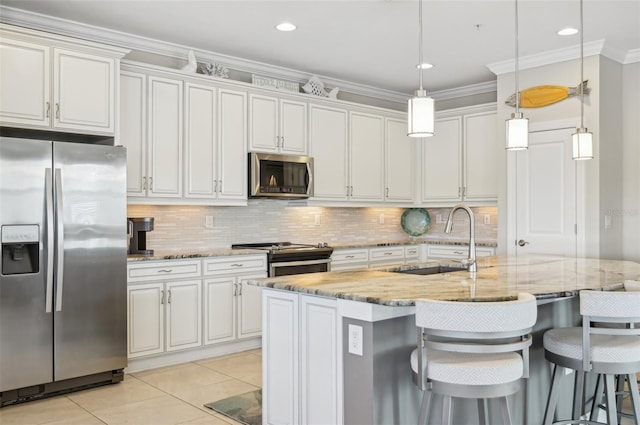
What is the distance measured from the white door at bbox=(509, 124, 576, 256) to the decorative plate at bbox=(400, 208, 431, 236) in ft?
5.16

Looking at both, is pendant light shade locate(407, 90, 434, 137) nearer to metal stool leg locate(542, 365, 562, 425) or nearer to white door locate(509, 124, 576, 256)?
metal stool leg locate(542, 365, 562, 425)

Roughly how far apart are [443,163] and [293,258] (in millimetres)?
2417

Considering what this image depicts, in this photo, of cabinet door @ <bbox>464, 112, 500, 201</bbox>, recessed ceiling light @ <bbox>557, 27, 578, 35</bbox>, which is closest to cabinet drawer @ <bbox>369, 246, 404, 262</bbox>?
cabinet door @ <bbox>464, 112, 500, 201</bbox>

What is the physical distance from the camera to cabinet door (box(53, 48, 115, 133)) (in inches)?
152

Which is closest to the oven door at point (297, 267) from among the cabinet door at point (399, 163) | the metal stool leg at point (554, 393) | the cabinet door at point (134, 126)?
the cabinet door at point (134, 126)

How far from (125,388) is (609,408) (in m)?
3.08

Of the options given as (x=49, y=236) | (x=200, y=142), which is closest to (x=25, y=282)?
(x=49, y=236)

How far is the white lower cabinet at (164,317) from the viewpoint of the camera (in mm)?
4223

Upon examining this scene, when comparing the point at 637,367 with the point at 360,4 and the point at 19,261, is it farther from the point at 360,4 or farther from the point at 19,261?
the point at 19,261

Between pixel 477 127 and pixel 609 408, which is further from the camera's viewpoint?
pixel 477 127

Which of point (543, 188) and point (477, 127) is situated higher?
point (477, 127)

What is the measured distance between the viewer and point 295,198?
5.56 meters

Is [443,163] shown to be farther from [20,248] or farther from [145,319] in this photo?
[20,248]

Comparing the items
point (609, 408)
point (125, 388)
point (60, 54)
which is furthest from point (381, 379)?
point (60, 54)
